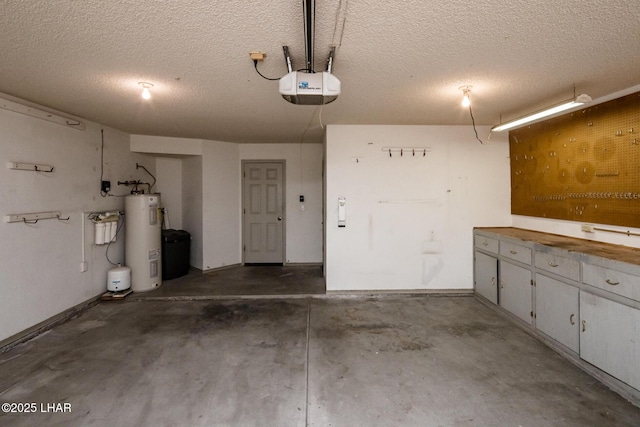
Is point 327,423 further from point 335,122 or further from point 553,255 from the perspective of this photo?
point 335,122

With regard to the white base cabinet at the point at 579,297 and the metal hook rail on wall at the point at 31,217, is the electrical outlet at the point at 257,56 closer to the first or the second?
the metal hook rail on wall at the point at 31,217

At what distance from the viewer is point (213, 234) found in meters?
5.45

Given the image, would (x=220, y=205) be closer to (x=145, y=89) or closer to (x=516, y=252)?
(x=145, y=89)

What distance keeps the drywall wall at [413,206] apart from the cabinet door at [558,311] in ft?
4.38

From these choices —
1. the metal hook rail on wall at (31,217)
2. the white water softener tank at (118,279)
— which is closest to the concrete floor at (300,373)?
the white water softener tank at (118,279)

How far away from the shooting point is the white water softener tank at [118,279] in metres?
4.05

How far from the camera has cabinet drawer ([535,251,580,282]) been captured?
254 centimetres

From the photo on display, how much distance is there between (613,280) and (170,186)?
253 inches

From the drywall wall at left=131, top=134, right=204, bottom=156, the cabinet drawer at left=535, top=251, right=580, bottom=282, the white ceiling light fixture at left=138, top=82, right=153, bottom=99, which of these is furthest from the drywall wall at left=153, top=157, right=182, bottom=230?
the cabinet drawer at left=535, top=251, right=580, bottom=282

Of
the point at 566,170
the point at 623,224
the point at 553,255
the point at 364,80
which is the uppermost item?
the point at 364,80

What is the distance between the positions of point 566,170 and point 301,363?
3.58 metres

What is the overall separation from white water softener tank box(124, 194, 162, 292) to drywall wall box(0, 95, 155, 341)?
260 mm

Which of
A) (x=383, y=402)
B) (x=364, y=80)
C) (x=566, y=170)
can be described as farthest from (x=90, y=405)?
(x=566, y=170)

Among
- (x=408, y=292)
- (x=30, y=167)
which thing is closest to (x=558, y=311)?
(x=408, y=292)
